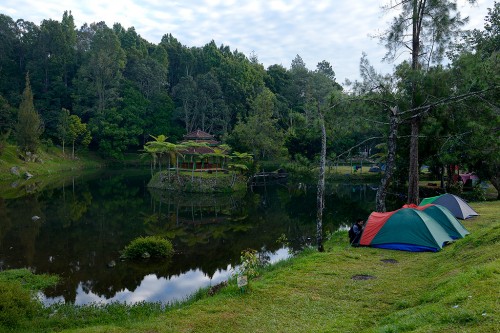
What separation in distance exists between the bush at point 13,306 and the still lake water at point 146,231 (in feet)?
7.47

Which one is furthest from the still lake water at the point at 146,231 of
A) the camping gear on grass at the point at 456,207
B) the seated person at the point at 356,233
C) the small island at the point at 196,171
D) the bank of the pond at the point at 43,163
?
the bank of the pond at the point at 43,163

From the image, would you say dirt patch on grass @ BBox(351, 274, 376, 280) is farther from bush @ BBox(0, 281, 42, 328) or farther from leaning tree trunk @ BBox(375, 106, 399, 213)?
bush @ BBox(0, 281, 42, 328)

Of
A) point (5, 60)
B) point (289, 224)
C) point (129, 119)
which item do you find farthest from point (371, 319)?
point (5, 60)

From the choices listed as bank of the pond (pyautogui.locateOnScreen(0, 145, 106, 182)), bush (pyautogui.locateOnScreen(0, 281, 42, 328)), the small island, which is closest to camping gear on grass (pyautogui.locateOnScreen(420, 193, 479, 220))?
bush (pyautogui.locateOnScreen(0, 281, 42, 328))

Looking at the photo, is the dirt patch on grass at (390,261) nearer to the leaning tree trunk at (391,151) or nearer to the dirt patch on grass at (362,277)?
the dirt patch on grass at (362,277)

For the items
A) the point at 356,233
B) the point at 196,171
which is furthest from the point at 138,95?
the point at 356,233

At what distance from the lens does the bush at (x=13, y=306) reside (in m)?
8.94

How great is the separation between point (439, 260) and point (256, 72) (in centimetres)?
7949

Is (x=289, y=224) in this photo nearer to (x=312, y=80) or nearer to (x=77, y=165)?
(x=77, y=165)

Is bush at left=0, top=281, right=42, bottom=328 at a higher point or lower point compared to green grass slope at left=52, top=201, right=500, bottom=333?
lower

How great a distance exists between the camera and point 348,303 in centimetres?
868

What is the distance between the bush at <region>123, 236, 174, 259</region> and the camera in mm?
16484

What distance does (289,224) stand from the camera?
82.6 ft

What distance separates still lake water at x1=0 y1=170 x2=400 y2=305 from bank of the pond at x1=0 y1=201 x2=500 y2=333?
8.69 feet
